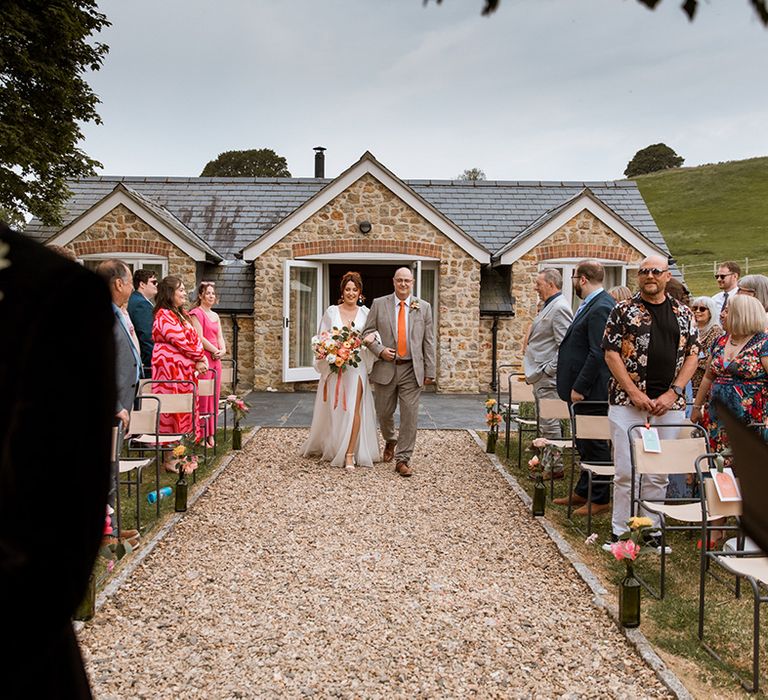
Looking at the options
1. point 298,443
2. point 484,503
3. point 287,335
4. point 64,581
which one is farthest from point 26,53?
point 64,581

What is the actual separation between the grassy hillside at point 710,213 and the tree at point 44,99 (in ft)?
98.0

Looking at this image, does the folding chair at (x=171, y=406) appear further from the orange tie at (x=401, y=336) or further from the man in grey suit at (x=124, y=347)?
the orange tie at (x=401, y=336)

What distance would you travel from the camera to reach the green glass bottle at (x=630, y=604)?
159 inches

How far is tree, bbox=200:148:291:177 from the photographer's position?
55.9 meters

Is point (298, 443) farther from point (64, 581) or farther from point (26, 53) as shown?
point (26, 53)

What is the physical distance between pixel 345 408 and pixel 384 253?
717cm

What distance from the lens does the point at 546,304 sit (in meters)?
7.57

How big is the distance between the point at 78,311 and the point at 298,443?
9025mm

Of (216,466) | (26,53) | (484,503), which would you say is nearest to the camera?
(484,503)

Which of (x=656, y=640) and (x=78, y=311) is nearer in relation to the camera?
(x=78, y=311)

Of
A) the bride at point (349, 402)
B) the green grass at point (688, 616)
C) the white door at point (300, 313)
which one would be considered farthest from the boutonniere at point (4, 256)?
the white door at point (300, 313)

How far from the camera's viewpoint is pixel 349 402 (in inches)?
329

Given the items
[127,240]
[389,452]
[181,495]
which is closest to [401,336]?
[389,452]

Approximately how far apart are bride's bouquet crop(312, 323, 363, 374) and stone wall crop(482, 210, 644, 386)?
7.58 meters
